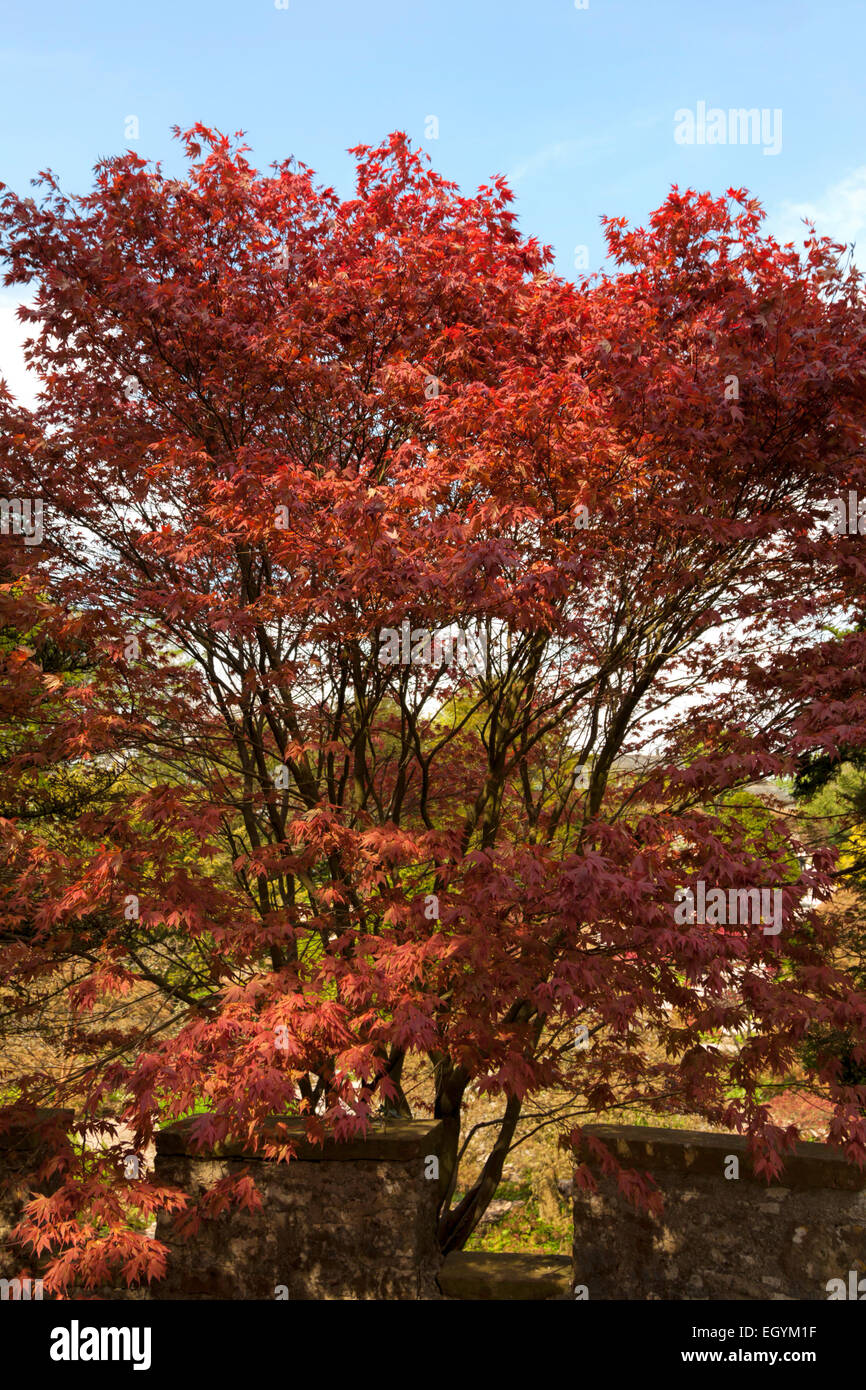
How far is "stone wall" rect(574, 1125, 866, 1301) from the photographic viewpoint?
178 inches

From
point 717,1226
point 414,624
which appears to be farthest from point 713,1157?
A: point 414,624

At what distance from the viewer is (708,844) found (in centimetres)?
400

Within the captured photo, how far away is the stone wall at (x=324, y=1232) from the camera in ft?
15.5

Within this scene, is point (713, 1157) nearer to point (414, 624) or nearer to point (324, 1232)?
point (324, 1232)

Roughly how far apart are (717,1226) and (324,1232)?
195cm

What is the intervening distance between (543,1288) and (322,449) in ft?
15.5
